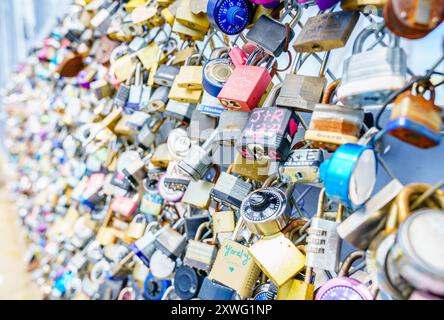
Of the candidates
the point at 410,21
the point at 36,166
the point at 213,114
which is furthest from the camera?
the point at 36,166

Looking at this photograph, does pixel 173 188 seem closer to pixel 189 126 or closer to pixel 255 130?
pixel 189 126

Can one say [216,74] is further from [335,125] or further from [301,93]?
[335,125]

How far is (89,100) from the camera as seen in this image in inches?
76.9

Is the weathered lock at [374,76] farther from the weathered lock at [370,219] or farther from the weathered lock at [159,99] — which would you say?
the weathered lock at [159,99]

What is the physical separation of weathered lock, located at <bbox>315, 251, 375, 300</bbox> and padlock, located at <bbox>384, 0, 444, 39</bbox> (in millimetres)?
321

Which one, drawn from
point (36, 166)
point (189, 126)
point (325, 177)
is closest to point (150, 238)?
point (189, 126)

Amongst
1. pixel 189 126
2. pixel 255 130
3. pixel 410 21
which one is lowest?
pixel 189 126

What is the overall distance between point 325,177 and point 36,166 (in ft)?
9.04

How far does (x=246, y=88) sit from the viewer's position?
736 mm

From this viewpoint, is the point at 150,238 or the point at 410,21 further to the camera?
the point at 150,238

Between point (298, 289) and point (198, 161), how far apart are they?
1.08 feet

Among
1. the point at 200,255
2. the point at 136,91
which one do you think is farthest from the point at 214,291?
the point at 136,91

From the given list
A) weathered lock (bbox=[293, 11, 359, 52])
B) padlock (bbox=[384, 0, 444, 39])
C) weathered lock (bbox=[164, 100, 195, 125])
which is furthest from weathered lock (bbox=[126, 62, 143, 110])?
padlock (bbox=[384, 0, 444, 39])

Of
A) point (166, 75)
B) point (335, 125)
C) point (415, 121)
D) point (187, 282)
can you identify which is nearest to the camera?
point (415, 121)
